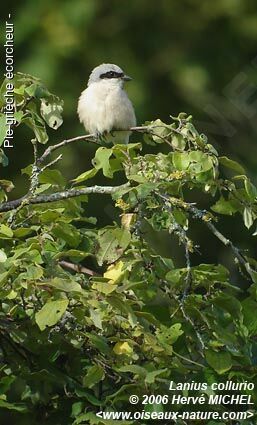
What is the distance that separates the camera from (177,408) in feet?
9.70

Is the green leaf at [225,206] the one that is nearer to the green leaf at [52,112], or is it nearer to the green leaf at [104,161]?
the green leaf at [104,161]

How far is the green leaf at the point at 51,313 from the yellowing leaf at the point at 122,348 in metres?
0.26

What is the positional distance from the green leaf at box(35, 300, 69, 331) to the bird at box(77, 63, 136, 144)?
1647 millimetres

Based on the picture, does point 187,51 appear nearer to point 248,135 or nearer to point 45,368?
point 248,135

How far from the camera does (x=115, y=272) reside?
2.98 meters

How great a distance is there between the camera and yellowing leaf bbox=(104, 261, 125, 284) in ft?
9.61

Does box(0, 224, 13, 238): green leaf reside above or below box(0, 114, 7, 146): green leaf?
below

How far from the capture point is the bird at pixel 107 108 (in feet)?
14.6

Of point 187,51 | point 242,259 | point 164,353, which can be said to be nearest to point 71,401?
point 164,353

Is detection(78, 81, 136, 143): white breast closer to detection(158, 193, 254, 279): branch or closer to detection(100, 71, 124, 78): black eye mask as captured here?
detection(100, 71, 124, 78): black eye mask

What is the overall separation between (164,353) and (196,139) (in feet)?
1.75

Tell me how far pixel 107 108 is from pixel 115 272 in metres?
1.66

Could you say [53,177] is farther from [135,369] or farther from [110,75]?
[110,75]

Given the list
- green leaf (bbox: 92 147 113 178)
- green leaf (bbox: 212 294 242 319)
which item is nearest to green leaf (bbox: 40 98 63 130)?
green leaf (bbox: 92 147 113 178)
